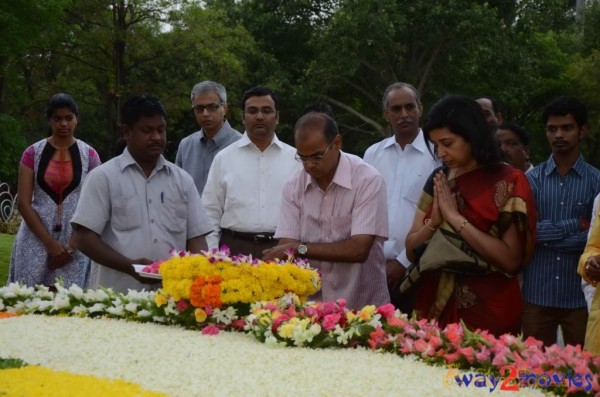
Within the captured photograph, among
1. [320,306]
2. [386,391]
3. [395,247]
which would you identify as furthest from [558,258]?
[386,391]

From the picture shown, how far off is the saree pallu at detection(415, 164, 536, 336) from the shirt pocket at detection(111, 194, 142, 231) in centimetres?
196

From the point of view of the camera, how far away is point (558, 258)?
6.22 metres

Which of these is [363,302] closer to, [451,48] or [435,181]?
[435,181]

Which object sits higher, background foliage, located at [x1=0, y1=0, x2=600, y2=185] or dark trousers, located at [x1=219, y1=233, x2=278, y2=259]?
background foliage, located at [x1=0, y1=0, x2=600, y2=185]

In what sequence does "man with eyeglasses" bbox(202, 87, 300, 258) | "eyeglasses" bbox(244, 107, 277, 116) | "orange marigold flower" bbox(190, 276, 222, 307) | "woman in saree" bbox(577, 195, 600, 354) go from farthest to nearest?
1. "eyeglasses" bbox(244, 107, 277, 116)
2. "man with eyeglasses" bbox(202, 87, 300, 258)
3. "orange marigold flower" bbox(190, 276, 222, 307)
4. "woman in saree" bbox(577, 195, 600, 354)

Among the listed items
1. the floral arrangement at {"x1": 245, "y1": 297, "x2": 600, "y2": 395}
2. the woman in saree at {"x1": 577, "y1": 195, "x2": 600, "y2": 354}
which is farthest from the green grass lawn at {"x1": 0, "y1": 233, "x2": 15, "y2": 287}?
the woman in saree at {"x1": 577, "y1": 195, "x2": 600, "y2": 354}

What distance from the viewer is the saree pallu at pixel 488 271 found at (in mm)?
4953

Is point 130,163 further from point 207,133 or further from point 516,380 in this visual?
point 516,380

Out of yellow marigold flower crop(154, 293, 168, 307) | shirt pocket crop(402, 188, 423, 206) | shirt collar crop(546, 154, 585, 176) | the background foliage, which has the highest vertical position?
the background foliage

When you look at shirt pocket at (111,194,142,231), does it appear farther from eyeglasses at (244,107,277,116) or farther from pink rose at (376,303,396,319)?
pink rose at (376,303,396,319)

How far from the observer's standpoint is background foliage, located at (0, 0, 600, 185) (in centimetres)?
3309

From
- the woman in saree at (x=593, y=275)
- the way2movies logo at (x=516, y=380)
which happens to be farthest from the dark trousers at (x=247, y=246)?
the way2movies logo at (x=516, y=380)

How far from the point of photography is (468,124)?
4957mm

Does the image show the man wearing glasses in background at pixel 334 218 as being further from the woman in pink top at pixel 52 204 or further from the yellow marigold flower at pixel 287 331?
the woman in pink top at pixel 52 204
